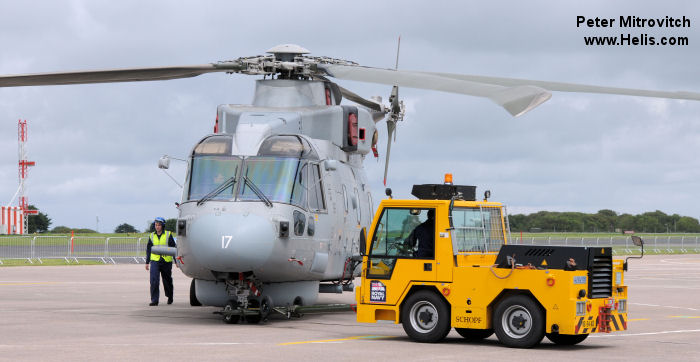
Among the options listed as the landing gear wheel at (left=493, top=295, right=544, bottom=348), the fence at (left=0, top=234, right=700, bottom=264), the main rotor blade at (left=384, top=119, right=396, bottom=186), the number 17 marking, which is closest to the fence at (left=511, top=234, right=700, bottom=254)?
the fence at (left=0, top=234, right=700, bottom=264)

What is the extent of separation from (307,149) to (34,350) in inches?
248

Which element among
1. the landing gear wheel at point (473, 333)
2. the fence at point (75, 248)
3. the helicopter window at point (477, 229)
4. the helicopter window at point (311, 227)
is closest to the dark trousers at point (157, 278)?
the helicopter window at point (311, 227)

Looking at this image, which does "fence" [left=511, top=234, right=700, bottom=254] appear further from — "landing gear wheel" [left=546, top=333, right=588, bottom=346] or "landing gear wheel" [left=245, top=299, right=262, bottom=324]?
"landing gear wheel" [left=546, top=333, right=588, bottom=346]

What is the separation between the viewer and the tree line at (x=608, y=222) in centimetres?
9825

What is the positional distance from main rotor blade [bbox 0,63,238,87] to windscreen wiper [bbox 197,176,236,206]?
9.50 ft

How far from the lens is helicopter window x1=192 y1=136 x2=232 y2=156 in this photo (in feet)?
55.7

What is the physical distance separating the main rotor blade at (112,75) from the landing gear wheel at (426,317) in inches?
263

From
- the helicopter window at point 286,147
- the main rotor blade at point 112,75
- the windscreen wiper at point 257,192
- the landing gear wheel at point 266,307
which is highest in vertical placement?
the main rotor blade at point 112,75

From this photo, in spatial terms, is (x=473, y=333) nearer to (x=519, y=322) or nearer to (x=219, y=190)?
(x=519, y=322)

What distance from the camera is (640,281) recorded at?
33.2m

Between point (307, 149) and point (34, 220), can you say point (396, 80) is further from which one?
point (34, 220)

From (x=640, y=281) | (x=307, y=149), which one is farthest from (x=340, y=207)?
(x=640, y=281)

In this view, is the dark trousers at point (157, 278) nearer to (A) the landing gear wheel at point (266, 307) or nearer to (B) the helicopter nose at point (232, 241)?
(A) the landing gear wheel at point (266, 307)

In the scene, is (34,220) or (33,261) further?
(34,220)
